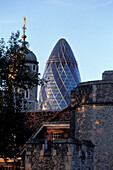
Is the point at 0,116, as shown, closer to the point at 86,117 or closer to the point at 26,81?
the point at 26,81

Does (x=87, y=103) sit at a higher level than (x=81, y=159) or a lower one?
higher

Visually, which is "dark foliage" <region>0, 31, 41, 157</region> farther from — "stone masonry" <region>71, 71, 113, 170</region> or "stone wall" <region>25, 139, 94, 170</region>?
"stone wall" <region>25, 139, 94, 170</region>

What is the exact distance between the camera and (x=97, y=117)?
1332 inches

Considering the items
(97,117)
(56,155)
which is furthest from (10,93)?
(56,155)

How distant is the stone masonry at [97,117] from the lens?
32906 mm

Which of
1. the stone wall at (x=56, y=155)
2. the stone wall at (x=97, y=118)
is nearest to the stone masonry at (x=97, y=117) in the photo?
the stone wall at (x=97, y=118)

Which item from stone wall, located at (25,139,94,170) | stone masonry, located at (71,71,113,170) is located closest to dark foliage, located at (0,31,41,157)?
stone masonry, located at (71,71,113,170)

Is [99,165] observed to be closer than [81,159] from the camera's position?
No

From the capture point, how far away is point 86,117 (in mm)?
34344

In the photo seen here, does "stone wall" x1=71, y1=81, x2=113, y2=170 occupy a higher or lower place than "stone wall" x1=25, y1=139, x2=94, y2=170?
higher

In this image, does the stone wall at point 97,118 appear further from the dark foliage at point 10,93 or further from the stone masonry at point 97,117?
the dark foliage at point 10,93

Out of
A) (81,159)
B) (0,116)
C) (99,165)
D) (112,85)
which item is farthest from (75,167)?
(0,116)

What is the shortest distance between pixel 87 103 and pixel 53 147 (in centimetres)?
997

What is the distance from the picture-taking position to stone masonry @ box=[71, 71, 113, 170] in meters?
32.9
